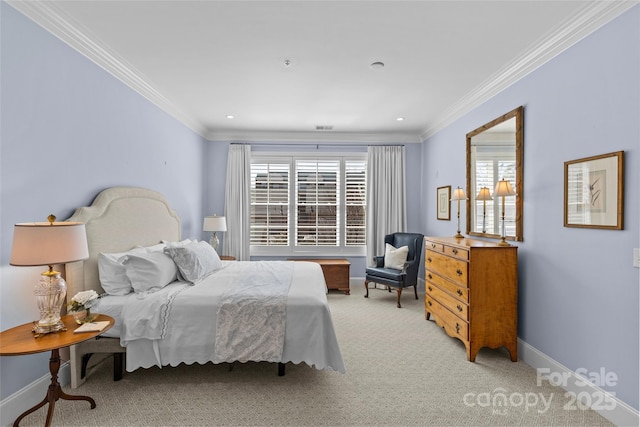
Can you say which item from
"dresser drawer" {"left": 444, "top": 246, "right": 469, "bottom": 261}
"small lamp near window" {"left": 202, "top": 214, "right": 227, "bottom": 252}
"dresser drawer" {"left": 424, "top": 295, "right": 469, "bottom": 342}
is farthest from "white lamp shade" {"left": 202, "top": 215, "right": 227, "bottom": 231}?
"dresser drawer" {"left": 444, "top": 246, "right": 469, "bottom": 261}

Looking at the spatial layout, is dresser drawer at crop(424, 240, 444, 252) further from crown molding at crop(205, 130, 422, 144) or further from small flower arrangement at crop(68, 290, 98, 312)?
small flower arrangement at crop(68, 290, 98, 312)

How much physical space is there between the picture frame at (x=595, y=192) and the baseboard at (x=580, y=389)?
3.85ft

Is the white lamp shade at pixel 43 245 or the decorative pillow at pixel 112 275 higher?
the white lamp shade at pixel 43 245

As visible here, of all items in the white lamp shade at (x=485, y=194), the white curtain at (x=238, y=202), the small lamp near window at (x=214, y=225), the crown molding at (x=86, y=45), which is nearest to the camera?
the crown molding at (x=86, y=45)

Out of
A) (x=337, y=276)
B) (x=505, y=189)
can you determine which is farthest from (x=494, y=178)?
(x=337, y=276)

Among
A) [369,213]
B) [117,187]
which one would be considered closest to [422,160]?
[369,213]

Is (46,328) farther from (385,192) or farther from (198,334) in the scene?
(385,192)

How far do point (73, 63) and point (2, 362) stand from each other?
7.54ft

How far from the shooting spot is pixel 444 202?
5117 mm

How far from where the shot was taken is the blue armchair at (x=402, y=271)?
16.0 feet

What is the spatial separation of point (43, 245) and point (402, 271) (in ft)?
14.1

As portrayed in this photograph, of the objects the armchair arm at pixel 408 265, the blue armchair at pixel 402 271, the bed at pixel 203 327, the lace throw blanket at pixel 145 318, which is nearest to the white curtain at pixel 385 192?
the blue armchair at pixel 402 271

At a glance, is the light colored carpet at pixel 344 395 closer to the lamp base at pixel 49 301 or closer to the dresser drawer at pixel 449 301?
the dresser drawer at pixel 449 301

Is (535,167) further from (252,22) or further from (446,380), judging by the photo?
(252,22)
